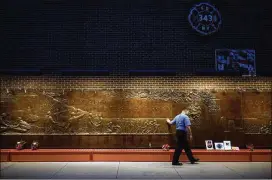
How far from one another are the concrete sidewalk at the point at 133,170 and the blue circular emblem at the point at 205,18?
5088mm

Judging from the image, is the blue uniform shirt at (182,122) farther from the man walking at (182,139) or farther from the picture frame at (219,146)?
the picture frame at (219,146)

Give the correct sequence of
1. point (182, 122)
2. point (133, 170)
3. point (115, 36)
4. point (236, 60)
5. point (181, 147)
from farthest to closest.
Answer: point (236, 60) → point (115, 36) → point (182, 122) → point (181, 147) → point (133, 170)

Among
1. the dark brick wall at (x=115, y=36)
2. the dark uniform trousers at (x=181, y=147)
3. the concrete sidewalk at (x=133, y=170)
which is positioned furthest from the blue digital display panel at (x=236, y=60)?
the concrete sidewalk at (x=133, y=170)

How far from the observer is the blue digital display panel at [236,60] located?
11.9m

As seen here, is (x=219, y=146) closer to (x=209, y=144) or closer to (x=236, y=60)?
(x=209, y=144)

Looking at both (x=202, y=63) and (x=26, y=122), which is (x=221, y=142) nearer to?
(x=202, y=63)

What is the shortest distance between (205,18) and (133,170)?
259 inches

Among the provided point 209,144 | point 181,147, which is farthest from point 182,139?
point 209,144

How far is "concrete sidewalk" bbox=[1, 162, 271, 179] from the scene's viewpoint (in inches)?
328

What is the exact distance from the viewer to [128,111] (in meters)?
11.5

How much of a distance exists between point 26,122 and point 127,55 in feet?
14.8

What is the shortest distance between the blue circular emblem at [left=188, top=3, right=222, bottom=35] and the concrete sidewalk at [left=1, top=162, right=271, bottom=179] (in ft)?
16.7

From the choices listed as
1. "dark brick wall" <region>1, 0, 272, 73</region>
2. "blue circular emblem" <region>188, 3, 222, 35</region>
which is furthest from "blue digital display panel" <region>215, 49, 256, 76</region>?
"blue circular emblem" <region>188, 3, 222, 35</region>

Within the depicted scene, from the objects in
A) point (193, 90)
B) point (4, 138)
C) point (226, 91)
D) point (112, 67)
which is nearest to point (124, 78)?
point (112, 67)
